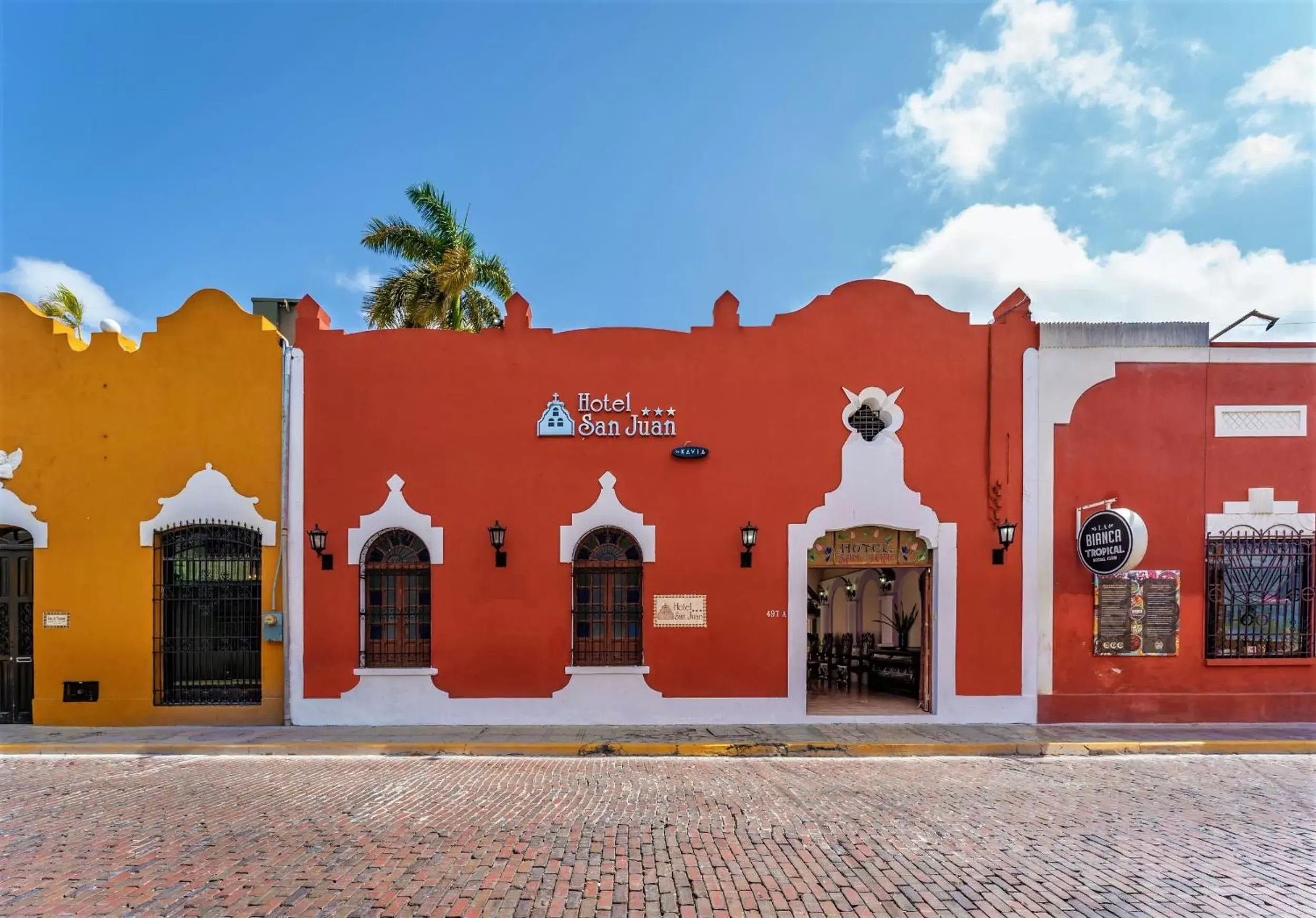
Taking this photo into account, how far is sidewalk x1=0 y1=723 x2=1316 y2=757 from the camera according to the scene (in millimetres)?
8891

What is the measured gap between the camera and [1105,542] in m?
9.52

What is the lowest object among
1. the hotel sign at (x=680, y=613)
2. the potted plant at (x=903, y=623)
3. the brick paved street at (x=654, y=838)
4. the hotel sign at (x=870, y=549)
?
the brick paved street at (x=654, y=838)

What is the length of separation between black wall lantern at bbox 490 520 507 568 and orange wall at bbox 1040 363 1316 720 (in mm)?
8456

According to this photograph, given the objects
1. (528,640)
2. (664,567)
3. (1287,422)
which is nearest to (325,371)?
(528,640)

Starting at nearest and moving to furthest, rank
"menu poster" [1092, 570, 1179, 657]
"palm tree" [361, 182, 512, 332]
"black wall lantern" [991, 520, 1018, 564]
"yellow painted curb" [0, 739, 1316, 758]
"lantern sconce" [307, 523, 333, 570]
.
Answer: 1. "yellow painted curb" [0, 739, 1316, 758]
2. "lantern sconce" [307, 523, 333, 570]
3. "black wall lantern" [991, 520, 1018, 564]
4. "menu poster" [1092, 570, 1179, 657]
5. "palm tree" [361, 182, 512, 332]

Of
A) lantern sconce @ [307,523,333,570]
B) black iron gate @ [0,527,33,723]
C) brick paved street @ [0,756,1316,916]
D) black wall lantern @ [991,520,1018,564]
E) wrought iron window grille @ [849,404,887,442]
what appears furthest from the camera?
wrought iron window grille @ [849,404,887,442]


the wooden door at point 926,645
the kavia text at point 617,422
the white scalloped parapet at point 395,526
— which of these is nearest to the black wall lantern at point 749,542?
the kavia text at point 617,422

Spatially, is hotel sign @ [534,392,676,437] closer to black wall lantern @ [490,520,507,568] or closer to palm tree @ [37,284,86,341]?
black wall lantern @ [490,520,507,568]

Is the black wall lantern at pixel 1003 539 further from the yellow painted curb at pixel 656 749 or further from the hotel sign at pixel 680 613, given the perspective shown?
the hotel sign at pixel 680 613

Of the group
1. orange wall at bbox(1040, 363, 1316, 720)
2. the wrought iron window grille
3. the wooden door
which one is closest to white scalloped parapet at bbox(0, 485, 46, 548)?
the wrought iron window grille

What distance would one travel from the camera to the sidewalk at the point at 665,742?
8.89 meters

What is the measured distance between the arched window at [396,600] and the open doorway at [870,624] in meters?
6.03

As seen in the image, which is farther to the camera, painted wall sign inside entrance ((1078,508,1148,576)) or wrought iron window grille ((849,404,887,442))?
wrought iron window grille ((849,404,887,442))

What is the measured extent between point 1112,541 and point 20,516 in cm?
1622
